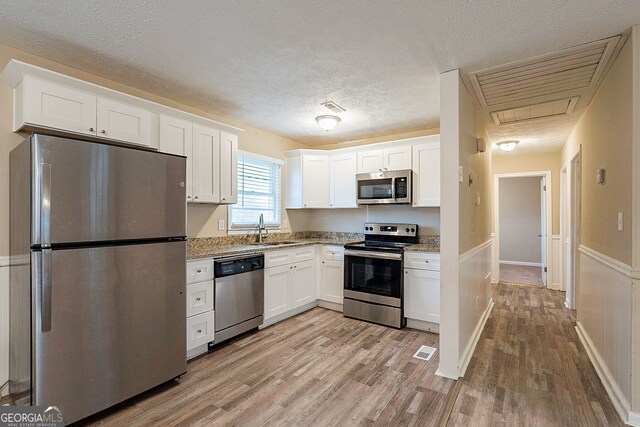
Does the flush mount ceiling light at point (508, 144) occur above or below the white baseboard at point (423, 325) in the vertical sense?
above

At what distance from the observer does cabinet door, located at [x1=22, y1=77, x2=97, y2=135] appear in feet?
6.54

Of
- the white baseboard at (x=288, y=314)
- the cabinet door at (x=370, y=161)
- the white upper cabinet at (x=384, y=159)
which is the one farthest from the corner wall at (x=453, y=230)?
the white baseboard at (x=288, y=314)

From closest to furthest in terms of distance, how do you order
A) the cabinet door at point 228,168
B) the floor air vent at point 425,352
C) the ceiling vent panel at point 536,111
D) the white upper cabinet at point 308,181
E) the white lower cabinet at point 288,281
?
the floor air vent at point 425,352
the ceiling vent panel at point 536,111
the cabinet door at point 228,168
the white lower cabinet at point 288,281
the white upper cabinet at point 308,181

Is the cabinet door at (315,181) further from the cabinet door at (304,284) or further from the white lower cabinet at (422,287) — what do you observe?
the white lower cabinet at (422,287)

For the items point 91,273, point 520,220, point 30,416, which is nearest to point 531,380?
point 91,273

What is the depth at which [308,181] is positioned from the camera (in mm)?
4449

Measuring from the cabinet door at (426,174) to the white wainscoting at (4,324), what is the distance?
3.79 metres

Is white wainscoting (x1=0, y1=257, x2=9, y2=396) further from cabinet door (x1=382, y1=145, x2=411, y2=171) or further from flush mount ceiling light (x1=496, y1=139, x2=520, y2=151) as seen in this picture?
flush mount ceiling light (x1=496, y1=139, x2=520, y2=151)

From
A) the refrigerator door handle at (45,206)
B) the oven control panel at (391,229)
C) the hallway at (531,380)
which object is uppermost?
the refrigerator door handle at (45,206)

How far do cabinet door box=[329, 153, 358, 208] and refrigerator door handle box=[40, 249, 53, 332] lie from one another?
3262 mm

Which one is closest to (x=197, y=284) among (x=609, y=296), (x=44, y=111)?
(x=44, y=111)

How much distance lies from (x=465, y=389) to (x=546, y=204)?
14.7 ft

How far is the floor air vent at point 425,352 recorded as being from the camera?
9.12ft

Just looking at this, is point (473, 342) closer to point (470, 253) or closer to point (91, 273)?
point (470, 253)
